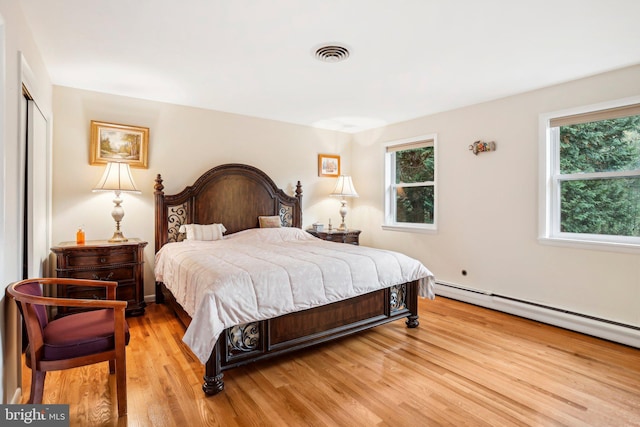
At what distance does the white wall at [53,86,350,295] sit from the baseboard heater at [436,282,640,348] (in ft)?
7.97

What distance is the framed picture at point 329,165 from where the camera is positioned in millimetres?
5485

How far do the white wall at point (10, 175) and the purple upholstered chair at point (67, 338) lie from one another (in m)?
0.12

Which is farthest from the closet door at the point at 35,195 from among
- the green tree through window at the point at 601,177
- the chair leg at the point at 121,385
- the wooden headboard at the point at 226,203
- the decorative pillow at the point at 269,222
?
the green tree through window at the point at 601,177

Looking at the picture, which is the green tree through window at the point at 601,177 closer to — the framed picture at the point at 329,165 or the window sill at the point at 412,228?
the window sill at the point at 412,228

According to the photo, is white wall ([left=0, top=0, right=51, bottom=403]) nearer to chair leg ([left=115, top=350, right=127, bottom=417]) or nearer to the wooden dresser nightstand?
chair leg ([left=115, top=350, right=127, bottom=417])

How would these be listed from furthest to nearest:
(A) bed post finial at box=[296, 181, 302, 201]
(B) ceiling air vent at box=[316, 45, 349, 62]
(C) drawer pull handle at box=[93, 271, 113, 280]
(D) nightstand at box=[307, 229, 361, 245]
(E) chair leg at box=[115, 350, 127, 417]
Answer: (A) bed post finial at box=[296, 181, 302, 201]
(D) nightstand at box=[307, 229, 361, 245]
(C) drawer pull handle at box=[93, 271, 113, 280]
(B) ceiling air vent at box=[316, 45, 349, 62]
(E) chair leg at box=[115, 350, 127, 417]

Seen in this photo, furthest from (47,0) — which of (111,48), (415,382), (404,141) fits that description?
(404,141)

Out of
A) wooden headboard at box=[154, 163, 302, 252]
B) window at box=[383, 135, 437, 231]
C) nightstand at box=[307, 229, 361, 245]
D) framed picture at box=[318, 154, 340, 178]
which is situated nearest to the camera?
wooden headboard at box=[154, 163, 302, 252]

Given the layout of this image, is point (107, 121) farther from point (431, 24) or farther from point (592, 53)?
point (592, 53)

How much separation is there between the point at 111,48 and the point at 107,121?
1.32 meters

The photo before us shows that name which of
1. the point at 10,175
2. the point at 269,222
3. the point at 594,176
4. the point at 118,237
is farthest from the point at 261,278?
the point at 594,176

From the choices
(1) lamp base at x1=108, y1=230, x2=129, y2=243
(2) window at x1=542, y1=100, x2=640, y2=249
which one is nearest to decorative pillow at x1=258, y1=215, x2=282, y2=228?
(1) lamp base at x1=108, y1=230, x2=129, y2=243

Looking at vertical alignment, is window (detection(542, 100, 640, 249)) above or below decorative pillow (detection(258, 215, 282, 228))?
above

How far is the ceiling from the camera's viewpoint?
217cm
